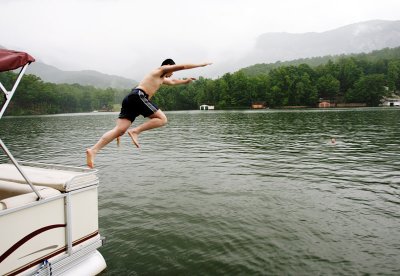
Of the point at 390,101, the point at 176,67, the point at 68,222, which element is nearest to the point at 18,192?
the point at 68,222

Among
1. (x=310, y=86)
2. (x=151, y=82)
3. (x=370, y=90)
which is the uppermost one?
(x=310, y=86)

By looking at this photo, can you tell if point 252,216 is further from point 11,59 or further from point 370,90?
point 370,90

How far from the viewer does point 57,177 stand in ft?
22.4

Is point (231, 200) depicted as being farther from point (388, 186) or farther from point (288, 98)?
point (288, 98)

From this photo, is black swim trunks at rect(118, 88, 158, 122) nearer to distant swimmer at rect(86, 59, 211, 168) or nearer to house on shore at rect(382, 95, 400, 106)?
distant swimmer at rect(86, 59, 211, 168)

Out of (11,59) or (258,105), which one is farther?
(258,105)

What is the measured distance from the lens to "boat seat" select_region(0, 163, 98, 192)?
6.31 metres

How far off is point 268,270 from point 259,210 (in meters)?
4.08

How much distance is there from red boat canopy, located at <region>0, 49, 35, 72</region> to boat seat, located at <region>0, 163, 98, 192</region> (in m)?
2.26

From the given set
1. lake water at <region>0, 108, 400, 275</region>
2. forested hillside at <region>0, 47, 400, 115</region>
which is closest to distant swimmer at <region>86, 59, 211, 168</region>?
lake water at <region>0, 108, 400, 275</region>

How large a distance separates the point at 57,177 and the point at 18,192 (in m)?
0.81

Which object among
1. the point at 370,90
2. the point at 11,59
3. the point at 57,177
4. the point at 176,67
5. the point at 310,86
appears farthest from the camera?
the point at 310,86

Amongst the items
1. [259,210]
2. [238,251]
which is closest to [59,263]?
[238,251]

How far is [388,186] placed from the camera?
48.0 feet
